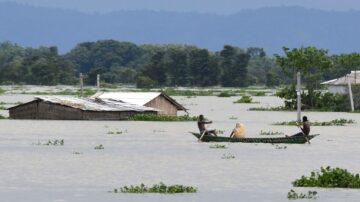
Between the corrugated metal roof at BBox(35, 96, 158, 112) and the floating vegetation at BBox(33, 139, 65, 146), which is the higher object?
the corrugated metal roof at BBox(35, 96, 158, 112)

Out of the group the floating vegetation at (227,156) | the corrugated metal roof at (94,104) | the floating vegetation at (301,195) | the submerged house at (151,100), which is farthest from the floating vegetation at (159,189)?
the submerged house at (151,100)

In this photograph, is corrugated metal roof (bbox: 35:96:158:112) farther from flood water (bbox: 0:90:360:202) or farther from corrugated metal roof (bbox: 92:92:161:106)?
flood water (bbox: 0:90:360:202)

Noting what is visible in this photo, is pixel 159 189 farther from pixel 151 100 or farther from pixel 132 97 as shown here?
pixel 132 97

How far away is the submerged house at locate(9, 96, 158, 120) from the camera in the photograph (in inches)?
2116

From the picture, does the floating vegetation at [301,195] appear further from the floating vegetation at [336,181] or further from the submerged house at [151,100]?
the submerged house at [151,100]

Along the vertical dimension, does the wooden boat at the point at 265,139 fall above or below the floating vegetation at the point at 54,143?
above

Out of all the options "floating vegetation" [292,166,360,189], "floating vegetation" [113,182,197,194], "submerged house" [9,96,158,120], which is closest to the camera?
"floating vegetation" [113,182,197,194]

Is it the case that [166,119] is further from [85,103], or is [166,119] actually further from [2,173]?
[2,173]

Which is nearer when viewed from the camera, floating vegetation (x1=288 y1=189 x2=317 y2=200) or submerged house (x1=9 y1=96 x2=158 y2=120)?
floating vegetation (x1=288 y1=189 x2=317 y2=200)

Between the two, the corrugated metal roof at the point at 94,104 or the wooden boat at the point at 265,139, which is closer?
the wooden boat at the point at 265,139

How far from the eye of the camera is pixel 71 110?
5381 cm

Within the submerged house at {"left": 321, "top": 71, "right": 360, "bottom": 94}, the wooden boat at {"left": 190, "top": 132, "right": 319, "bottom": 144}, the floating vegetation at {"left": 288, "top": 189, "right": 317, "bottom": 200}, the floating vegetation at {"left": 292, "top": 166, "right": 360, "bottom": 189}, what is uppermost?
the submerged house at {"left": 321, "top": 71, "right": 360, "bottom": 94}

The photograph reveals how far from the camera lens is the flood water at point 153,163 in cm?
2219

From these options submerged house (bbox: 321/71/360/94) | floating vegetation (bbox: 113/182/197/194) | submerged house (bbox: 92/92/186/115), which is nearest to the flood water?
floating vegetation (bbox: 113/182/197/194)
